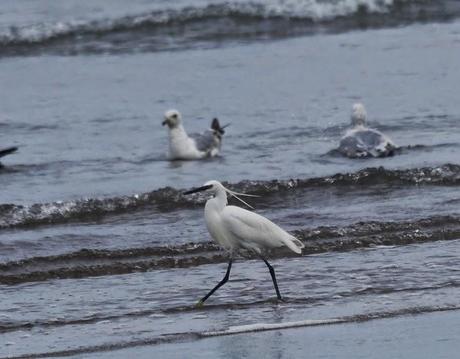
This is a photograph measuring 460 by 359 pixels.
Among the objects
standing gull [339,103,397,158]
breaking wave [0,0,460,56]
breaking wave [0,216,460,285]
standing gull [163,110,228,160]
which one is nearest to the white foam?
breaking wave [0,216,460,285]

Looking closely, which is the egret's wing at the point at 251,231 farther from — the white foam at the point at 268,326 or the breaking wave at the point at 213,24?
the breaking wave at the point at 213,24

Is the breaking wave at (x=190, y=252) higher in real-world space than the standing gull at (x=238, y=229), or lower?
lower

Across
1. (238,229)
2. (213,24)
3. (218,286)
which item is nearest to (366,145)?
(238,229)

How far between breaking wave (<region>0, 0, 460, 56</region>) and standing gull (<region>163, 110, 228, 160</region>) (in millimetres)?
7406

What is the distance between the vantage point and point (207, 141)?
15.8 metres

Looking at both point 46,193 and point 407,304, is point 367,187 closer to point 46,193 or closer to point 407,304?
point 46,193

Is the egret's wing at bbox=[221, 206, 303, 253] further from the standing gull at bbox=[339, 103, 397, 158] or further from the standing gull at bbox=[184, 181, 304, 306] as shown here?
the standing gull at bbox=[339, 103, 397, 158]

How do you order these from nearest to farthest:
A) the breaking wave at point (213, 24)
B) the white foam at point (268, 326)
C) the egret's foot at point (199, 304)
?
1. the white foam at point (268, 326)
2. the egret's foot at point (199, 304)
3. the breaking wave at point (213, 24)

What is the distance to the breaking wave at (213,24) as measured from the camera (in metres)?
24.0

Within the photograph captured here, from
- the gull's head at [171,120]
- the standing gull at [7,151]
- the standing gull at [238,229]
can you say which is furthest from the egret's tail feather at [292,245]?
the gull's head at [171,120]

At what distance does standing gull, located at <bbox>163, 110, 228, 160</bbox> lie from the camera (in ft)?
52.1

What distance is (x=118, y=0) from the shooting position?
89.5ft

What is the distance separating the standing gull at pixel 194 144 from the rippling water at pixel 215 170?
163 mm

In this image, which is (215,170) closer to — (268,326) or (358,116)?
(358,116)
